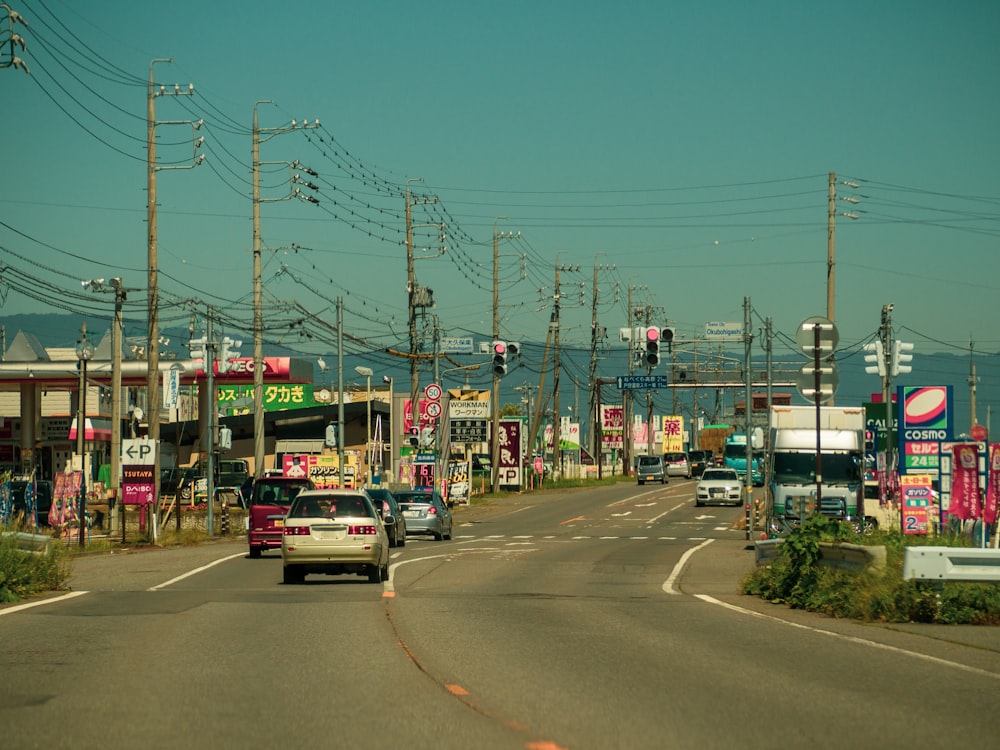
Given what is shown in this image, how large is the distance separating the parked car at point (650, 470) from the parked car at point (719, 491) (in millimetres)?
31226

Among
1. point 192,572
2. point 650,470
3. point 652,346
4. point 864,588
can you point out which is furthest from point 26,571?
point 650,470

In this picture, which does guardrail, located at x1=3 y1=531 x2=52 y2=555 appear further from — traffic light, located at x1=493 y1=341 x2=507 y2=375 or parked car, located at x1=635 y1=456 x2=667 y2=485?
parked car, located at x1=635 y1=456 x2=667 y2=485

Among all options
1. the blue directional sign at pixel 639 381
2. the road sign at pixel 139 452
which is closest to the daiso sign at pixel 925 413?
the road sign at pixel 139 452

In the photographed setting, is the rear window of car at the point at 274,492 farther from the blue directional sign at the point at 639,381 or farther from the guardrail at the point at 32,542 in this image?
the blue directional sign at the point at 639,381

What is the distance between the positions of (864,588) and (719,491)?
47.2 metres

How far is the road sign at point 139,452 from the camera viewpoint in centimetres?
3712

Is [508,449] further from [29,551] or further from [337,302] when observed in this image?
[29,551]

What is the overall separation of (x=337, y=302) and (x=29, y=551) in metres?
35.8

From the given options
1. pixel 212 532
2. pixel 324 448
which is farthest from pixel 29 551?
pixel 324 448

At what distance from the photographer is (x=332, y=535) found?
23.3 m

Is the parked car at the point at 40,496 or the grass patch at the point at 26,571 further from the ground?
the grass patch at the point at 26,571

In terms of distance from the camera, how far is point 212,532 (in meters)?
43.5

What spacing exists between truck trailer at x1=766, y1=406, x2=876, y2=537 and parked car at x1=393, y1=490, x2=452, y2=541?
33.6 feet

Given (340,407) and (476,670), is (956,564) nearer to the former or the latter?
(476,670)
